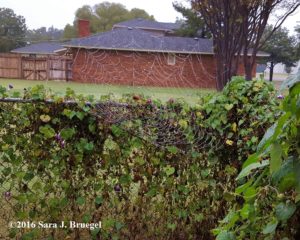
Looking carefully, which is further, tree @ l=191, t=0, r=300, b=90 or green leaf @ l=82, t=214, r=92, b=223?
tree @ l=191, t=0, r=300, b=90

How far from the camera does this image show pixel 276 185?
101cm

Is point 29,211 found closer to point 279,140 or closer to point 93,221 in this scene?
point 93,221

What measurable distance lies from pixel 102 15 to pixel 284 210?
35.7 meters

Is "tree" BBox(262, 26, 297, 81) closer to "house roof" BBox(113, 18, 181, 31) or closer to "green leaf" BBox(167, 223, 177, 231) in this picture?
"house roof" BBox(113, 18, 181, 31)

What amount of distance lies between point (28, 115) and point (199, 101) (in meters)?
1.12

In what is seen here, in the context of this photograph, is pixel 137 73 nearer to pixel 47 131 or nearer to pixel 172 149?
pixel 172 149

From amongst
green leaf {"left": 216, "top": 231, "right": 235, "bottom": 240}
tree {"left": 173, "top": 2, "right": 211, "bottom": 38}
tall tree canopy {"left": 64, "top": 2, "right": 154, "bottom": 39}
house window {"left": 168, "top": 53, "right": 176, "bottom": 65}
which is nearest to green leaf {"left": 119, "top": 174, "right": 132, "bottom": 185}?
green leaf {"left": 216, "top": 231, "right": 235, "bottom": 240}

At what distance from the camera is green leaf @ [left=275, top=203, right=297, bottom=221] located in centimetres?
101

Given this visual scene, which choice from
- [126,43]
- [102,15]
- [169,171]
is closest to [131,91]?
[169,171]

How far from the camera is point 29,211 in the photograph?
8.18 ft

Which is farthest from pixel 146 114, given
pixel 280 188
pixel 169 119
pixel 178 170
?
pixel 280 188

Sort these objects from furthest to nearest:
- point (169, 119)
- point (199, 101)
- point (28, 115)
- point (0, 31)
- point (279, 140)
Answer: point (0, 31), point (199, 101), point (169, 119), point (28, 115), point (279, 140)

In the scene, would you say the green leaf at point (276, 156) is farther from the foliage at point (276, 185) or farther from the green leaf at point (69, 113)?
the green leaf at point (69, 113)

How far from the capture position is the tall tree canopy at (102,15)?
32791 millimetres
